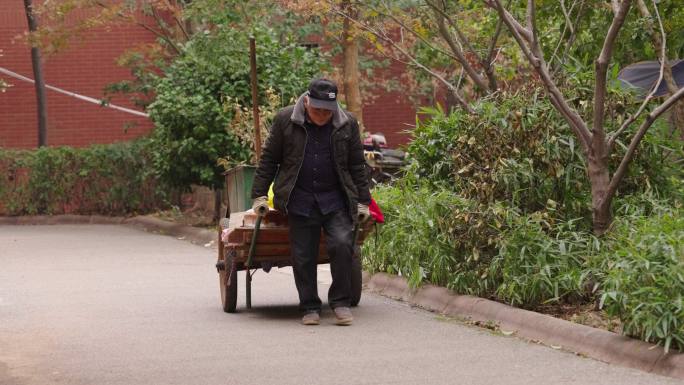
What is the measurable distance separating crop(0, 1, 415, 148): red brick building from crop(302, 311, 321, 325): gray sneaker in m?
21.9

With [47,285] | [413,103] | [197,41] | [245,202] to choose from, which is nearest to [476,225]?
[245,202]

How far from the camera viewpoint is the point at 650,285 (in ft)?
26.6

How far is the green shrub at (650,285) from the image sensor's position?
7676 mm

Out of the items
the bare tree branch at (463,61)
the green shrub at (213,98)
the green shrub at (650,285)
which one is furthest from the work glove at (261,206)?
Result: the green shrub at (213,98)

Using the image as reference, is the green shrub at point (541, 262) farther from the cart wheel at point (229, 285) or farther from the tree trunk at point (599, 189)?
the cart wheel at point (229, 285)

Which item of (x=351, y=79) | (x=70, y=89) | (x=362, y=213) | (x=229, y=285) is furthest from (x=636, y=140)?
(x=70, y=89)

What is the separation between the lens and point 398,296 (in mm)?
12047

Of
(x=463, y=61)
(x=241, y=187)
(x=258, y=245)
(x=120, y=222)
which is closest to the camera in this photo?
(x=258, y=245)

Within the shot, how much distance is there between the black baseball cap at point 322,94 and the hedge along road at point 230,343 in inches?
67.2

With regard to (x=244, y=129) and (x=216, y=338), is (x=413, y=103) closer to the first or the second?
(x=244, y=129)

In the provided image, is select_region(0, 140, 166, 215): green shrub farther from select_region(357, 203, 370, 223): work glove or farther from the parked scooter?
select_region(357, 203, 370, 223): work glove

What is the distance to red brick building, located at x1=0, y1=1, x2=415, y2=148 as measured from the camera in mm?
31906

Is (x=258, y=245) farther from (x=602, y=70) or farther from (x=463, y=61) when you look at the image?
(x=463, y=61)

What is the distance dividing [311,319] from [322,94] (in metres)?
1.75
